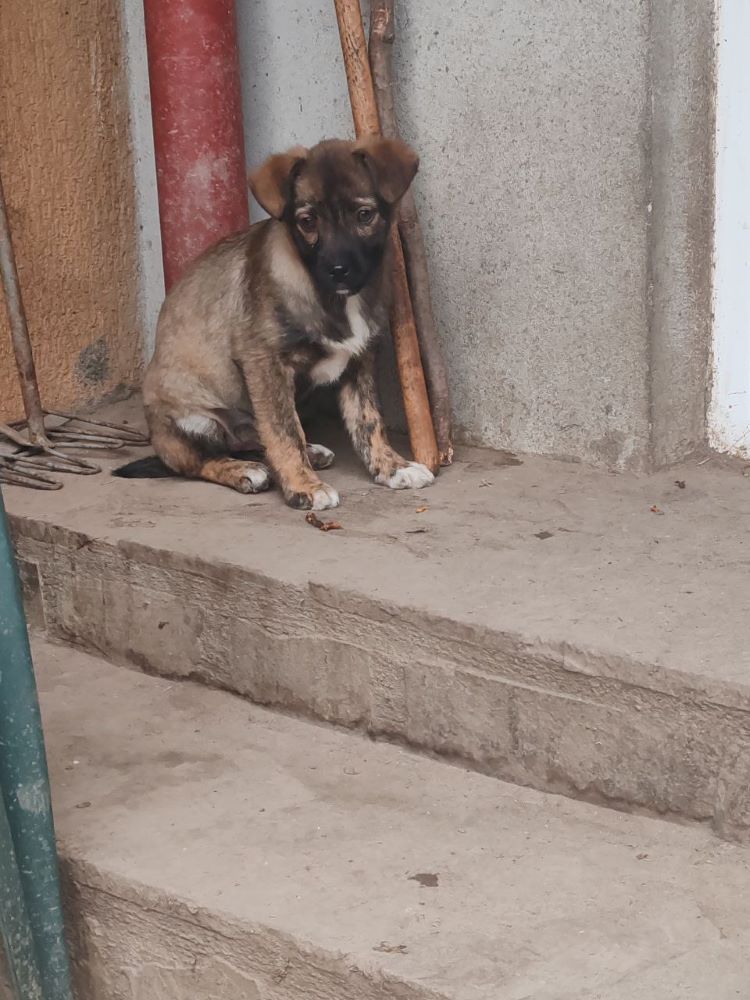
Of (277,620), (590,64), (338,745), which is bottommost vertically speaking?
(338,745)

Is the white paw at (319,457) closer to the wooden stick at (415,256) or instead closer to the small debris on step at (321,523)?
the wooden stick at (415,256)

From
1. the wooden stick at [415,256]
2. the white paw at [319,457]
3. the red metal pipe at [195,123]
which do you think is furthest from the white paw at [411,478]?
the red metal pipe at [195,123]

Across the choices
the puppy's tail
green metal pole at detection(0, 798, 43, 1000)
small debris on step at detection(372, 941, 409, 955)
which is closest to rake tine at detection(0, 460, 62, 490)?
the puppy's tail

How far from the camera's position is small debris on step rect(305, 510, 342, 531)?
4.05m

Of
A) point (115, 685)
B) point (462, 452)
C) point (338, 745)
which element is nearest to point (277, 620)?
point (338, 745)

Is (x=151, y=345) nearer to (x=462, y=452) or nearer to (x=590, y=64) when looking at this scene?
(x=462, y=452)

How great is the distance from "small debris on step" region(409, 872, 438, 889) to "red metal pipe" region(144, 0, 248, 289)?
2752 mm

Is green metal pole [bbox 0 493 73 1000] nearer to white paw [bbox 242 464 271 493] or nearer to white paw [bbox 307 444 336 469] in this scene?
white paw [bbox 242 464 271 493]

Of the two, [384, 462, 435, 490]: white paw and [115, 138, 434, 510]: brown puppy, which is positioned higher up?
[115, 138, 434, 510]: brown puppy

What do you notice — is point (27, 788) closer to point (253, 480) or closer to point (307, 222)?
point (253, 480)

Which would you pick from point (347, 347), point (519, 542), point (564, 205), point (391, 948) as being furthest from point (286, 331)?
point (391, 948)

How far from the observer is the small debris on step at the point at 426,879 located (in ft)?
9.57

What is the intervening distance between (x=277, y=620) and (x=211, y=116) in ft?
6.72

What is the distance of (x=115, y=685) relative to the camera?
4.02m
